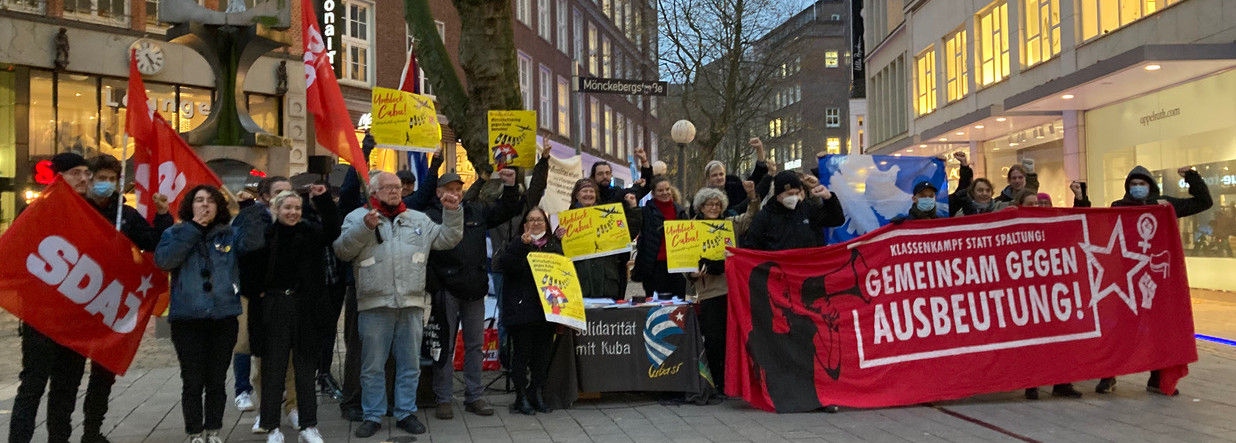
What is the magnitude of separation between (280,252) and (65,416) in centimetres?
163

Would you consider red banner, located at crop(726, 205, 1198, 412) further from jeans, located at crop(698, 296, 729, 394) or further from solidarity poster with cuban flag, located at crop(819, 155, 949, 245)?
solidarity poster with cuban flag, located at crop(819, 155, 949, 245)

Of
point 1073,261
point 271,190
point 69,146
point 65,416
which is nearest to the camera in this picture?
point 65,416

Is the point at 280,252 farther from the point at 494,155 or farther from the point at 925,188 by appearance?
the point at 925,188

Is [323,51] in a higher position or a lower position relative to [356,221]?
higher

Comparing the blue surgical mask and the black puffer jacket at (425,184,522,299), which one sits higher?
the blue surgical mask

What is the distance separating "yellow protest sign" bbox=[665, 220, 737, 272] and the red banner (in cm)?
41

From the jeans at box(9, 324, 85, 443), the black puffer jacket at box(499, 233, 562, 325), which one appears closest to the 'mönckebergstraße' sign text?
the black puffer jacket at box(499, 233, 562, 325)

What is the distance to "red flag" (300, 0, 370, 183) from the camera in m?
6.68

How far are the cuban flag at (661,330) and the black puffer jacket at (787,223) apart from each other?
0.86m

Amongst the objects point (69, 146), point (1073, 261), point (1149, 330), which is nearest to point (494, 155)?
point (1073, 261)

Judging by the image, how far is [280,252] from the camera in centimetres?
643

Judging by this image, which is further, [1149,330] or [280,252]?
[1149,330]

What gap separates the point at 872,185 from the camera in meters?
10.2

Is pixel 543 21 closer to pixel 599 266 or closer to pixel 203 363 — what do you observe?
pixel 599 266
